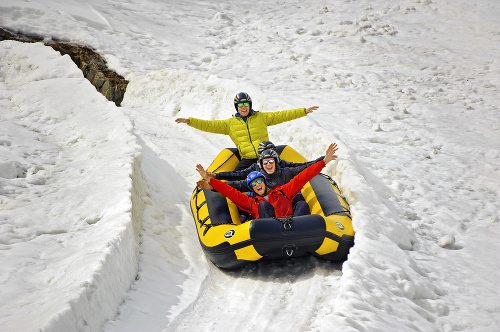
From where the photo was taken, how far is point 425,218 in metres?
5.62

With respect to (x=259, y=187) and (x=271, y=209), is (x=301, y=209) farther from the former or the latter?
(x=259, y=187)

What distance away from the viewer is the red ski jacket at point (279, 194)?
5.11 metres

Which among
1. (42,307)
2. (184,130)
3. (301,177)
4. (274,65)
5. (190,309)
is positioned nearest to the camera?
(42,307)

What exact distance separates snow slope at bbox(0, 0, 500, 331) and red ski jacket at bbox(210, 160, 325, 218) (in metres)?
0.61

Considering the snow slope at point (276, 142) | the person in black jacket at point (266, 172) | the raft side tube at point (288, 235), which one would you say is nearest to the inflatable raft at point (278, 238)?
the raft side tube at point (288, 235)

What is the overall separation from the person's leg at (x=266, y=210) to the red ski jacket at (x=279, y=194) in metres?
0.04

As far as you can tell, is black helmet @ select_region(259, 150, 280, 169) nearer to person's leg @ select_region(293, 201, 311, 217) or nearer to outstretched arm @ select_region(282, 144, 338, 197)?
outstretched arm @ select_region(282, 144, 338, 197)

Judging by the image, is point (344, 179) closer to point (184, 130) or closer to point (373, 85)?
point (184, 130)

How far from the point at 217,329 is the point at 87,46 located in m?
11.0

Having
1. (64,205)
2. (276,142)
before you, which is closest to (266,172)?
(64,205)

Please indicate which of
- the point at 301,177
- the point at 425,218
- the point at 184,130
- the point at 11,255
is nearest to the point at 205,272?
the point at 301,177

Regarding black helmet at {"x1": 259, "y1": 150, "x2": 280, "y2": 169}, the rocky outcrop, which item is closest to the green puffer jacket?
black helmet at {"x1": 259, "y1": 150, "x2": 280, "y2": 169}

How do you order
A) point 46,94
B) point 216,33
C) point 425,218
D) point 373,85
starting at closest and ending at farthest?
point 425,218 < point 46,94 < point 373,85 < point 216,33

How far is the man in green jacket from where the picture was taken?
6.59 m
